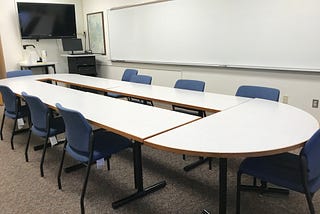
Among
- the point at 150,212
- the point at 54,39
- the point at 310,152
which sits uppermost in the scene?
the point at 54,39

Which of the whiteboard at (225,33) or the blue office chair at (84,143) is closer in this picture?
the blue office chair at (84,143)

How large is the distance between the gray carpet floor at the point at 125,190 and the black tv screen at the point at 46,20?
13.0 ft

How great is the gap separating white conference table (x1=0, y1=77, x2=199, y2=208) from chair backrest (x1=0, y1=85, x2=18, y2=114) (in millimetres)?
379

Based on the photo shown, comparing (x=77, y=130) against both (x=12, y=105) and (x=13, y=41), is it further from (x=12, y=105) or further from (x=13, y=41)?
(x=13, y=41)

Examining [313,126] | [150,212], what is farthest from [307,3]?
[150,212]

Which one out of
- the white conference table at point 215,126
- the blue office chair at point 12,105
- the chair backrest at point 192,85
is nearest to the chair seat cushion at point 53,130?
the white conference table at point 215,126

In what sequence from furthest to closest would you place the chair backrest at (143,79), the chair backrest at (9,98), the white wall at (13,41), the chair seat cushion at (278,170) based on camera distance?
the white wall at (13,41) < the chair backrest at (143,79) < the chair backrest at (9,98) < the chair seat cushion at (278,170)

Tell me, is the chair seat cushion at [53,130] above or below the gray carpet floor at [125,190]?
above

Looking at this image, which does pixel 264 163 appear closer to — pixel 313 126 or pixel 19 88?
pixel 313 126

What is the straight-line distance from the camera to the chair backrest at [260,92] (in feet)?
8.98

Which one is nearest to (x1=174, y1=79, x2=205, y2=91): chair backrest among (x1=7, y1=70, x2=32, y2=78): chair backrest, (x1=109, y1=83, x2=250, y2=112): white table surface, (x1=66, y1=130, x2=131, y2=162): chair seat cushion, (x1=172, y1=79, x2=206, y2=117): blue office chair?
(x1=172, y1=79, x2=206, y2=117): blue office chair

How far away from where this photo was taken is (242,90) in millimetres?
3002

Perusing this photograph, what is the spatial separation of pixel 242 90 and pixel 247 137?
54.9 inches

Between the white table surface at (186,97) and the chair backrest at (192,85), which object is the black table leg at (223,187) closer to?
the white table surface at (186,97)
